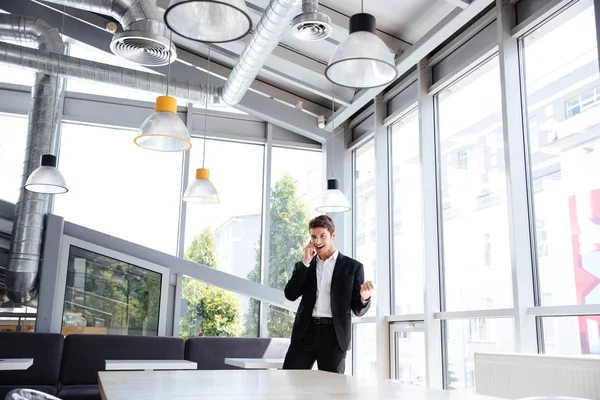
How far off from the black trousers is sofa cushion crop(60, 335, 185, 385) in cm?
279

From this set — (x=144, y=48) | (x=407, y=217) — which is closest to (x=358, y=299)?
(x=144, y=48)

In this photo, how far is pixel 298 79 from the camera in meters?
6.68

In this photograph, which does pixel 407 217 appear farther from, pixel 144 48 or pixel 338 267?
pixel 144 48

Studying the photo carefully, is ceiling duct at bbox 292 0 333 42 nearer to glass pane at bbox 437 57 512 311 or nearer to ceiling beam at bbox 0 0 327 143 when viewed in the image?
glass pane at bbox 437 57 512 311

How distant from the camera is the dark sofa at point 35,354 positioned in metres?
5.10

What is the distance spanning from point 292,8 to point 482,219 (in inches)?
90.5

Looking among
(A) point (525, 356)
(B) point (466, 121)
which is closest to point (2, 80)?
(B) point (466, 121)

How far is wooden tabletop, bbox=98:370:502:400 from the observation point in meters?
1.33

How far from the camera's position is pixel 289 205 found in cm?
748

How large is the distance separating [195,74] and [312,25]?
3.16 m

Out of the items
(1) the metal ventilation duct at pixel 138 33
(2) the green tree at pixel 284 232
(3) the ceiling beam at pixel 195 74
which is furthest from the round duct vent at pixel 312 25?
(2) the green tree at pixel 284 232

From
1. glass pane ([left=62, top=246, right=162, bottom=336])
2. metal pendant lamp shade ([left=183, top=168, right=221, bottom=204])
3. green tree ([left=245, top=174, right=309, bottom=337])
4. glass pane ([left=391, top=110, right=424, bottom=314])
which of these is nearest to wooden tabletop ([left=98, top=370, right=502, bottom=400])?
metal pendant lamp shade ([left=183, top=168, right=221, bottom=204])

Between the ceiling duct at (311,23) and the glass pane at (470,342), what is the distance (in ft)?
8.54

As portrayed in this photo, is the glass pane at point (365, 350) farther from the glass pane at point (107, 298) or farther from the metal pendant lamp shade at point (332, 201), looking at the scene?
the glass pane at point (107, 298)
